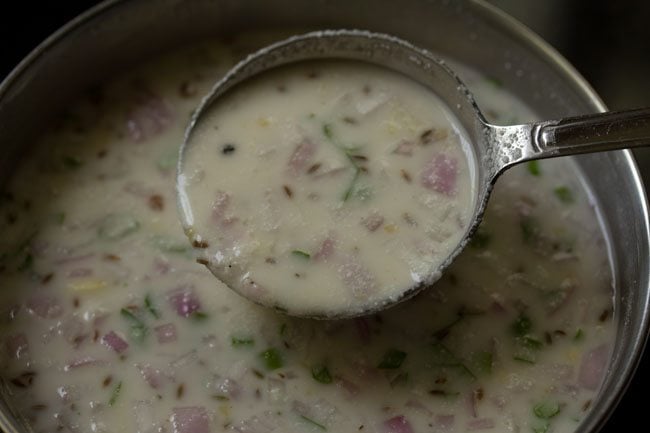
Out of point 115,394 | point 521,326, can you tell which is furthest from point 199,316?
point 521,326

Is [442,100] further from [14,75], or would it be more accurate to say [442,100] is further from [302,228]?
[14,75]

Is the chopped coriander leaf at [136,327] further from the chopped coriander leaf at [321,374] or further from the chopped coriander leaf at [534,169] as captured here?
the chopped coriander leaf at [534,169]

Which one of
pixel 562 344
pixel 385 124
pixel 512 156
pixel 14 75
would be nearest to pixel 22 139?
pixel 14 75

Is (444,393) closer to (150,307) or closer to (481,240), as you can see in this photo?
(481,240)

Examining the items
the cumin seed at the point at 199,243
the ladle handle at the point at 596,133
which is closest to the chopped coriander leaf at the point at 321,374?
the cumin seed at the point at 199,243

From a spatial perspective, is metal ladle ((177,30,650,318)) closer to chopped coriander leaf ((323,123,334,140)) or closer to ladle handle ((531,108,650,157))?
ladle handle ((531,108,650,157))
